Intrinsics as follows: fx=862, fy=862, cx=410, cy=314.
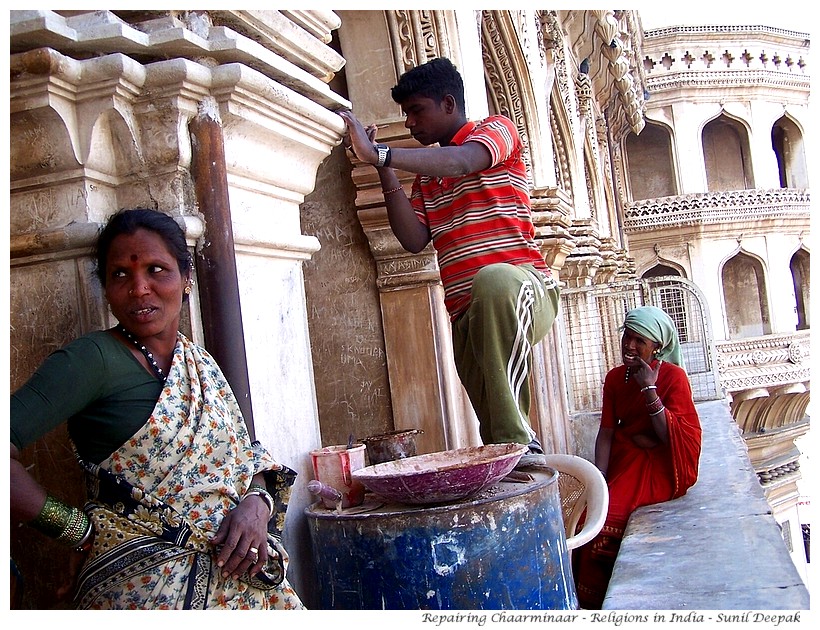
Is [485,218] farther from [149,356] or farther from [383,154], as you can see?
[149,356]

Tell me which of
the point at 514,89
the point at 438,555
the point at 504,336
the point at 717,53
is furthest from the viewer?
the point at 717,53

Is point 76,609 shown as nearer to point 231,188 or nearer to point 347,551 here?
point 347,551

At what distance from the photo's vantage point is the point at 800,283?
2117 centimetres

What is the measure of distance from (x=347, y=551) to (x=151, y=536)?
2.42 feet

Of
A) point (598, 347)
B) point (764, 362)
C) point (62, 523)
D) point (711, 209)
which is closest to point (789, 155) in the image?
point (711, 209)

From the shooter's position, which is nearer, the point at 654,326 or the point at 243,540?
the point at 243,540

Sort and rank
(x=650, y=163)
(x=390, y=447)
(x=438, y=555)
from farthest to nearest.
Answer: (x=650, y=163)
(x=390, y=447)
(x=438, y=555)

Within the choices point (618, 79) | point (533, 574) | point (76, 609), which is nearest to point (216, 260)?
point (76, 609)

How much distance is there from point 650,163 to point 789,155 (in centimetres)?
361

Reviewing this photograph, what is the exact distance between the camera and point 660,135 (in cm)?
2148

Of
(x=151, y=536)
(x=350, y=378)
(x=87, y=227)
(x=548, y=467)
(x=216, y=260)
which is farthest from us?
(x=350, y=378)

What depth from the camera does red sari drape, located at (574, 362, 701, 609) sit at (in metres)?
4.82

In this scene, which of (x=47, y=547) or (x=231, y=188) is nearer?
(x=47, y=547)
